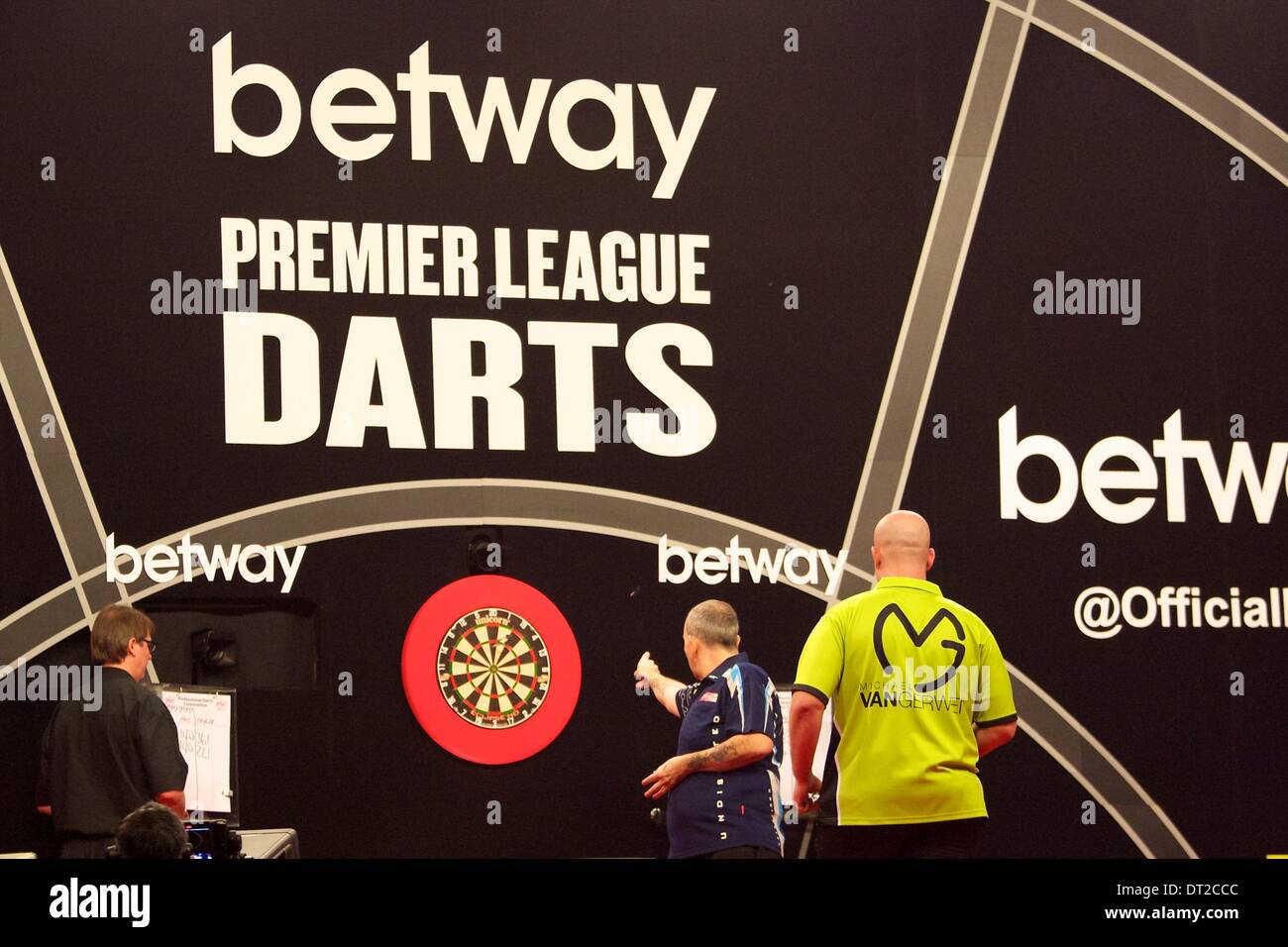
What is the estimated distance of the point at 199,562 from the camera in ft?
19.3

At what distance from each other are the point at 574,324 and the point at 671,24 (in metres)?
1.21

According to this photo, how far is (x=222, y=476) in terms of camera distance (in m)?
5.95

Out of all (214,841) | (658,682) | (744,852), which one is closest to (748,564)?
(658,682)

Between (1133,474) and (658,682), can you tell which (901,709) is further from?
(1133,474)

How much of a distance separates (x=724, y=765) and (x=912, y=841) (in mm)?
623

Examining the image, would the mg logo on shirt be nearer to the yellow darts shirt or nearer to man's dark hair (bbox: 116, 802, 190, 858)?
the yellow darts shirt

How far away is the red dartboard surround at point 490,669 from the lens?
6008 millimetres

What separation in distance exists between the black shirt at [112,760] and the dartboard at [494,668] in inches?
39.7

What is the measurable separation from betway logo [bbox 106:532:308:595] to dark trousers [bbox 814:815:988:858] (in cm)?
220

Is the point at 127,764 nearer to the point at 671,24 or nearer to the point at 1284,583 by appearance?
the point at 671,24

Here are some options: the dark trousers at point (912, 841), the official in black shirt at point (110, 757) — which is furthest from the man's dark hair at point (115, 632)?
the dark trousers at point (912, 841)

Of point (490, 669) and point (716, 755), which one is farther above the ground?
point (490, 669)

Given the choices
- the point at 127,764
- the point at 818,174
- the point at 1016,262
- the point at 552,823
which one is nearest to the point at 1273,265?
the point at 1016,262
